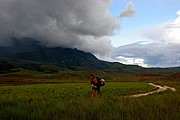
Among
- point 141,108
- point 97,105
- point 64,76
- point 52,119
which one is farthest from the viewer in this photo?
point 64,76

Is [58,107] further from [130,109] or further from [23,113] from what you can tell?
[130,109]

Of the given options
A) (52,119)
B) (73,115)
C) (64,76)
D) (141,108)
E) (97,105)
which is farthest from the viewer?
(64,76)

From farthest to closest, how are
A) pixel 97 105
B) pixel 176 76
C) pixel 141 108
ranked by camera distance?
pixel 176 76 < pixel 97 105 < pixel 141 108

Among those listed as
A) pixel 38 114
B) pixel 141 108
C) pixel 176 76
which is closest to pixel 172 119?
pixel 141 108

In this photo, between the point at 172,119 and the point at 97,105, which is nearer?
the point at 172,119

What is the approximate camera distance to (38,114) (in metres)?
6.29

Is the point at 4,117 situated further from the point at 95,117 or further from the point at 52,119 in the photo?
the point at 95,117

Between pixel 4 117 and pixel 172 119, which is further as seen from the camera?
pixel 4 117

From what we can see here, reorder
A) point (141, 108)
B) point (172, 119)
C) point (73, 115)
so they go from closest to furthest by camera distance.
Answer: point (172, 119) → point (73, 115) → point (141, 108)

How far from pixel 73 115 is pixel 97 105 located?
4.17 feet

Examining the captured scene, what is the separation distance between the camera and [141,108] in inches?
259

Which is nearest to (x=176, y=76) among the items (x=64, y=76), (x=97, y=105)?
(x=64, y=76)

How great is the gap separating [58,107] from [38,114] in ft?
3.44

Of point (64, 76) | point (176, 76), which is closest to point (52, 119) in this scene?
point (176, 76)
